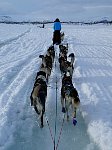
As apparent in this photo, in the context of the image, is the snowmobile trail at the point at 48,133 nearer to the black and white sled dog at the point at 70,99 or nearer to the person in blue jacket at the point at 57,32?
the black and white sled dog at the point at 70,99

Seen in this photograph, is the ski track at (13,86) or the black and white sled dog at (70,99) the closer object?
the black and white sled dog at (70,99)

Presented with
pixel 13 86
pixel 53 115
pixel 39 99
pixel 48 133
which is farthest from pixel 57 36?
pixel 48 133

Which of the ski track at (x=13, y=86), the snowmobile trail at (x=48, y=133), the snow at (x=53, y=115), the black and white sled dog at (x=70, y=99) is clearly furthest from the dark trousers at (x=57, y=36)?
the black and white sled dog at (x=70, y=99)

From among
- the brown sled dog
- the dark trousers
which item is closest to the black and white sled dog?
the brown sled dog

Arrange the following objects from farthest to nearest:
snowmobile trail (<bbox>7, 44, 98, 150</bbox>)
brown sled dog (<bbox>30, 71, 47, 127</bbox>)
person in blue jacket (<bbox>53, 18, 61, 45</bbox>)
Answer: person in blue jacket (<bbox>53, 18, 61, 45</bbox>) → brown sled dog (<bbox>30, 71, 47, 127</bbox>) → snowmobile trail (<bbox>7, 44, 98, 150</bbox>)

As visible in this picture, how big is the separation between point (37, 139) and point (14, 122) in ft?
2.37

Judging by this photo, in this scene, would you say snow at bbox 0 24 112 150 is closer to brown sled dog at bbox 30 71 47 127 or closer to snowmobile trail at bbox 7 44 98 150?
snowmobile trail at bbox 7 44 98 150

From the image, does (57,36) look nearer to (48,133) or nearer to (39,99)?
(39,99)

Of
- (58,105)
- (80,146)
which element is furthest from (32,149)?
(58,105)

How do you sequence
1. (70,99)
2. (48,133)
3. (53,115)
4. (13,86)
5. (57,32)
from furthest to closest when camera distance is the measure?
(57,32), (13,86), (53,115), (70,99), (48,133)

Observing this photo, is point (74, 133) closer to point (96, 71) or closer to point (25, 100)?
point (25, 100)

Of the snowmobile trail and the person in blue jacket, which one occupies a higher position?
the snowmobile trail

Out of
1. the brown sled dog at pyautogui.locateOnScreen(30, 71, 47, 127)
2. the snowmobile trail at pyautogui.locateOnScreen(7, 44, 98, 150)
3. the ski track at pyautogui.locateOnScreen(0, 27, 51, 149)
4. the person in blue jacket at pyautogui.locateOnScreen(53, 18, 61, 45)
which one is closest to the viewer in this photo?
the snowmobile trail at pyautogui.locateOnScreen(7, 44, 98, 150)

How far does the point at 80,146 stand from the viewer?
15.6 feet
